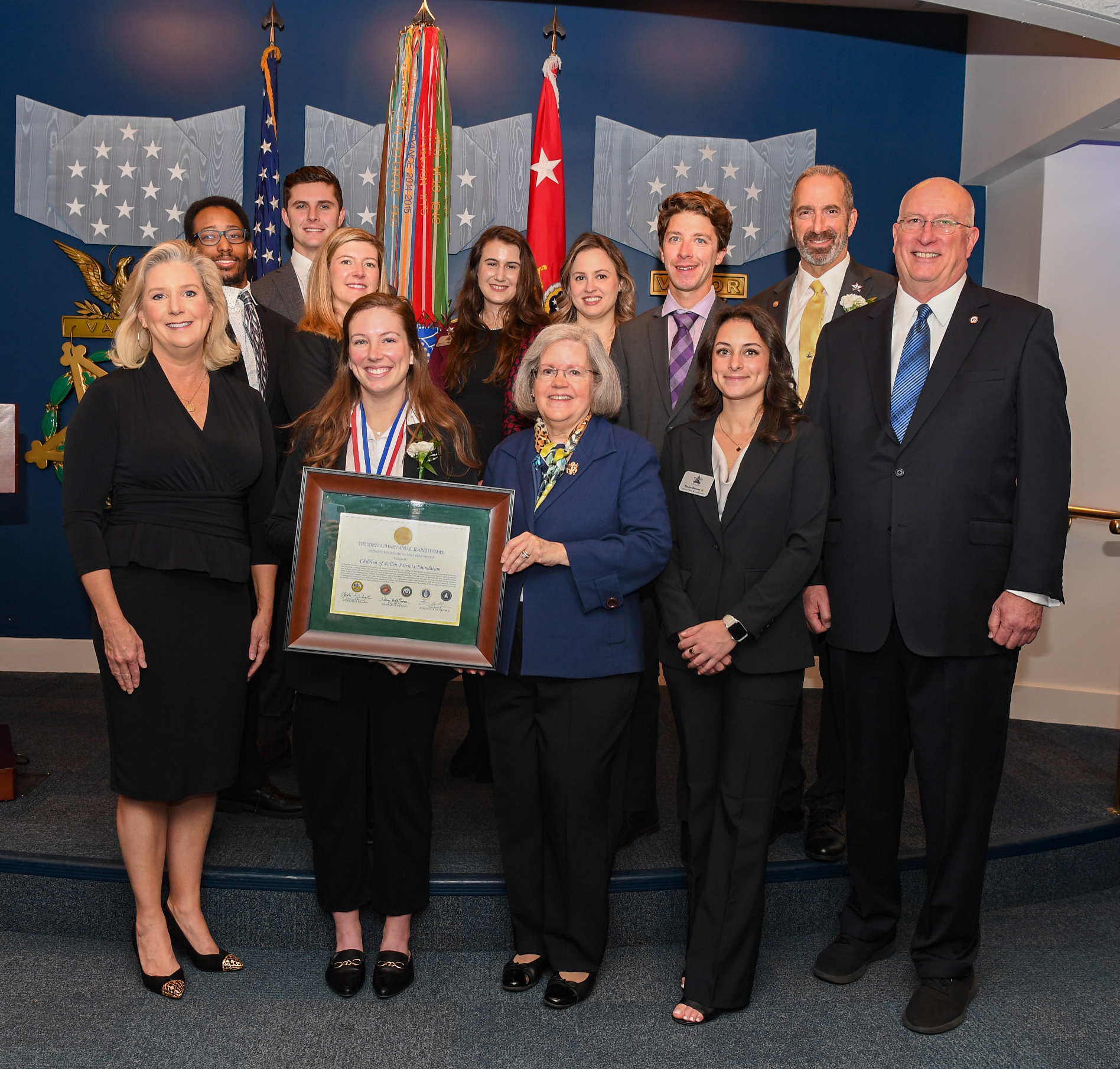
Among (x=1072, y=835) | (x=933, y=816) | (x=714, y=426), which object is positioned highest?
(x=714, y=426)

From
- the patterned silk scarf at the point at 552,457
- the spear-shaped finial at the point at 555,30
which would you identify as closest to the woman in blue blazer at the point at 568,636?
the patterned silk scarf at the point at 552,457

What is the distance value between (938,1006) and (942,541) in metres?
1.18

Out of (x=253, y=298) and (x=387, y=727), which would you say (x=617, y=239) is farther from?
(x=387, y=727)

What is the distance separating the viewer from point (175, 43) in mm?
5082

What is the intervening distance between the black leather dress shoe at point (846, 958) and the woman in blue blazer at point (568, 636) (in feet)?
2.12

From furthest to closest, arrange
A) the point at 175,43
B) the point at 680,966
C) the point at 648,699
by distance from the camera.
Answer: the point at 175,43, the point at 648,699, the point at 680,966

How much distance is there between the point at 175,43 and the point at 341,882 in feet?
14.6

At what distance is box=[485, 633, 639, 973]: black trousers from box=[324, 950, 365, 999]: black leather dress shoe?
430 millimetres

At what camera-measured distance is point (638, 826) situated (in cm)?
319

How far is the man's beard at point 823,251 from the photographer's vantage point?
3.38 m

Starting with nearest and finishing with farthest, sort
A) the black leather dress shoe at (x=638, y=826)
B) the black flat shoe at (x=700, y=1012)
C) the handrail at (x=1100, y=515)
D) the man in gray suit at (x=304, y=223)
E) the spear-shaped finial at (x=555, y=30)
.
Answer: the black flat shoe at (x=700, y=1012) < the black leather dress shoe at (x=638, y=826) < the man in gray suit at (x=304, y=223) < the handrail at (x=1100, y=515) < the spear-shaped finial at (x=555, y=30)

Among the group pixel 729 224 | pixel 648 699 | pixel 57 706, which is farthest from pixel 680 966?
pixel 57 706

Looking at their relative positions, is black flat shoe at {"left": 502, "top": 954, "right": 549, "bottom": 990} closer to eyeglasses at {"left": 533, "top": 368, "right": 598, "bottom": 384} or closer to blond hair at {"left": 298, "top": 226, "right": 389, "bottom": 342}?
eyeglasses at {"left": 533, "top": 368, "right": 598, "bottom": 384}

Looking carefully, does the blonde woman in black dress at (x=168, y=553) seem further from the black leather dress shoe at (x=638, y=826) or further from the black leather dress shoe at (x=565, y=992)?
the black leather dress shoe at (x=638, y=826)
